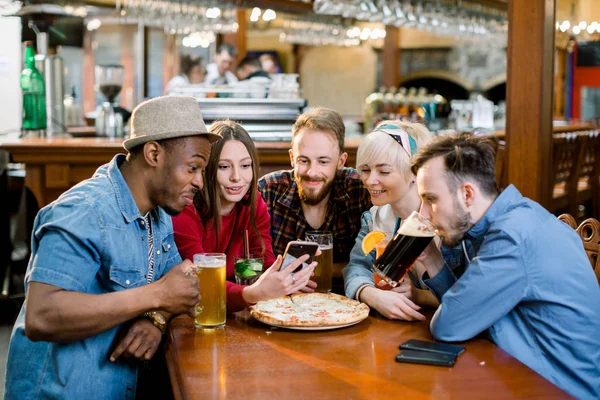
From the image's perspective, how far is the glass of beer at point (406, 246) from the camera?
190 cm

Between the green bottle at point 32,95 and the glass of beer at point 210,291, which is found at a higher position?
the green bottle at point 32,95

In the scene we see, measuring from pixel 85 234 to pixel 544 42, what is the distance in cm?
285

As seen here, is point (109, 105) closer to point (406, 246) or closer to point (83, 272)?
point (83, 272)

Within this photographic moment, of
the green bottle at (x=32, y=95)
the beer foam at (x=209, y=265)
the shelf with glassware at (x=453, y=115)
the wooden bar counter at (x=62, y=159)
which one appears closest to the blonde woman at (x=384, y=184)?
the beer foam at (x=209, y=265)

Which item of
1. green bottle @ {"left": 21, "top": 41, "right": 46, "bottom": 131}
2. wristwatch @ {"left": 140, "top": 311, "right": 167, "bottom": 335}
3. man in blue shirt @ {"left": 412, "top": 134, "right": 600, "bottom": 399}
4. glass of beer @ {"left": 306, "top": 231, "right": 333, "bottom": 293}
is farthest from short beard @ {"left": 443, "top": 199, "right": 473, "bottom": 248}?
green bottle @ {"left": 21, "top": 41, "right": 46, "bottom": 131}

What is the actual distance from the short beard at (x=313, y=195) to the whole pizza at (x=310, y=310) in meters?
0.66

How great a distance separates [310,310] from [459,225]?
0.48 m

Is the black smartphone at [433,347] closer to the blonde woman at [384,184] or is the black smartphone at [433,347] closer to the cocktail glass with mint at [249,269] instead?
the blonde woman at [384,184]

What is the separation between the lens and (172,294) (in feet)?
6.17

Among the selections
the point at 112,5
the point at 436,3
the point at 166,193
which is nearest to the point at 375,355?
the point at 166,193

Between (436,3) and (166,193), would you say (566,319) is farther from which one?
(436,3)

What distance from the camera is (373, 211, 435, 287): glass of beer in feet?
6.22

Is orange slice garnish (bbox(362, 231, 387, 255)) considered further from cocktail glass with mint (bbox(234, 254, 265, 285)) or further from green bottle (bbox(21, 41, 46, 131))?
green bottle (bbox(21, 41, 46, 131))

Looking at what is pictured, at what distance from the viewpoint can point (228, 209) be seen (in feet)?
8.79
